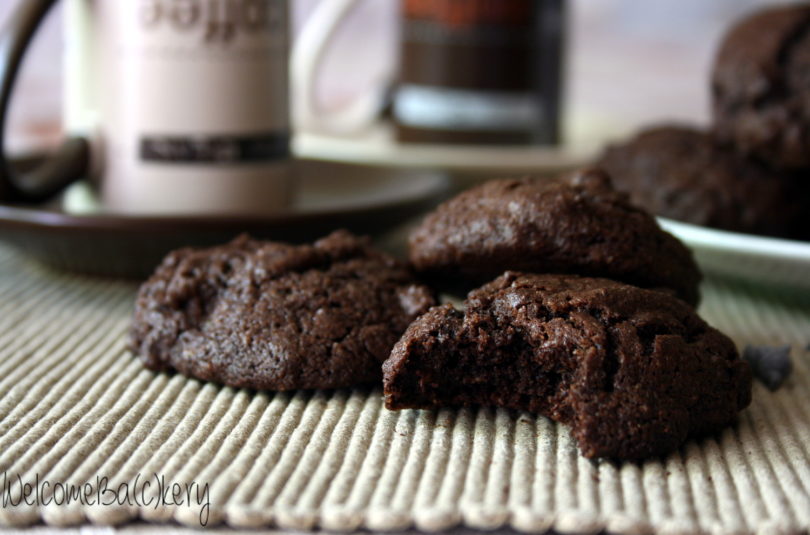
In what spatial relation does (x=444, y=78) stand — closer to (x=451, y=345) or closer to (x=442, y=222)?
(x=442, y=222)

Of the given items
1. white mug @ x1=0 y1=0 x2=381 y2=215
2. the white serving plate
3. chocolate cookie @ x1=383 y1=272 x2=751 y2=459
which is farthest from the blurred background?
chocolate cookie @ x1=383 y1=272 x2=751 y2=459

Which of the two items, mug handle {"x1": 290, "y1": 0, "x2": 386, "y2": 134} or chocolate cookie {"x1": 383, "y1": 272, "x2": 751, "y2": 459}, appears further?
mug handle {"x1": 290, "y1": 0, "x2": 386, "y2": 134}

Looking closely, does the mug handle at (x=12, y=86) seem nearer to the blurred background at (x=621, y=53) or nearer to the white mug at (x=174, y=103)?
the white mug at (x=174, y=103)

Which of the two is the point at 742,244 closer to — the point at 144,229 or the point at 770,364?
the point at 770,364

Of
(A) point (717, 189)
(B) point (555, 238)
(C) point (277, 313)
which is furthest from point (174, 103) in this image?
(A) point (717, 189)

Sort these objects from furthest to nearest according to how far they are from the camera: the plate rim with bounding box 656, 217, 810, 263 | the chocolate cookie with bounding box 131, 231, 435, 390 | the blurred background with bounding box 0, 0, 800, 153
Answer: the blurred background with bounding box 0, 0, 800, 153
the plate rim with bounding box 656, 217, 810, 263
the chocolate cookie with bounding box 131, 231, 435, 390

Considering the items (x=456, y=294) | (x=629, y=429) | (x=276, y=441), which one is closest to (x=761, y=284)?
(x=456, y=294)

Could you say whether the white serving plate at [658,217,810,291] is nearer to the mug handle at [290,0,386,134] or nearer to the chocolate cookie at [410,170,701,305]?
the chocolate cookie at [410,170,701,305]

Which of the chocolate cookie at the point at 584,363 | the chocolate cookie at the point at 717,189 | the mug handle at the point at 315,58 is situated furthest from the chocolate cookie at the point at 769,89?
the mug handle at the point at 315,58
